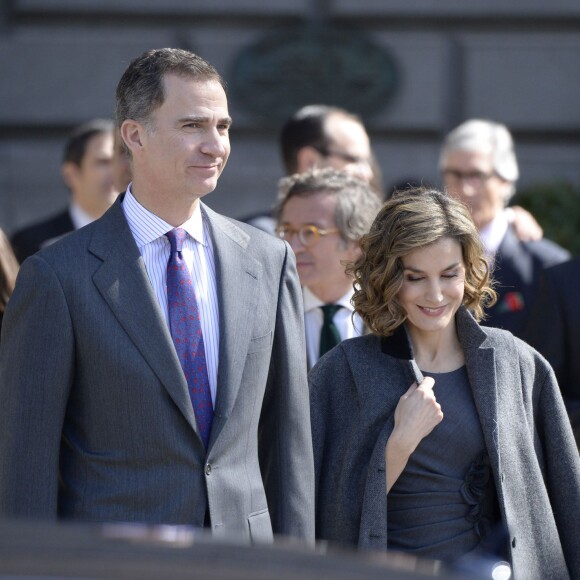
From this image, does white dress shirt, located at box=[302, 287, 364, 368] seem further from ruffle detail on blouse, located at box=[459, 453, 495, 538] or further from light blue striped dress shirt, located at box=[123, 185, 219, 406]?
light blue striped dress shirt, located at box=[123, 185, 219, 406]

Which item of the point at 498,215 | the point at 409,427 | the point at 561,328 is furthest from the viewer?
the point at 498,215

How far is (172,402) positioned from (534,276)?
2614mm

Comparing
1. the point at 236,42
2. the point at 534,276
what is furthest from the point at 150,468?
the point at 236,42

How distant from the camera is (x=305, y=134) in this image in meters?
5.63

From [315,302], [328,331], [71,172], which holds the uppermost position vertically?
[71,172]

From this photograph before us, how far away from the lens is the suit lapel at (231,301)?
3113 millimetres

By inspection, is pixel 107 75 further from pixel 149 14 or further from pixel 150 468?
pixel 150 468

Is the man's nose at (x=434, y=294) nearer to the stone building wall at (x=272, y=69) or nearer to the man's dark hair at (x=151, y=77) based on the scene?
the man's dark hair at (x=151, y=77)

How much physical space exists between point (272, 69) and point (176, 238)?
186 inches

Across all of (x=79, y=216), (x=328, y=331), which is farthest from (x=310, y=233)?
(x=79, y=216)

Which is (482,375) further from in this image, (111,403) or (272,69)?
(272,69)

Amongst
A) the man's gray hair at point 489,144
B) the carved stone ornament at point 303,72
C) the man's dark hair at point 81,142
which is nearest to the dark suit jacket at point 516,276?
the man's gray hair at point 489,144

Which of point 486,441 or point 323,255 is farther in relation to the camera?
point 323,255

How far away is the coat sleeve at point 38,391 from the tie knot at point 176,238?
320 millimetres
